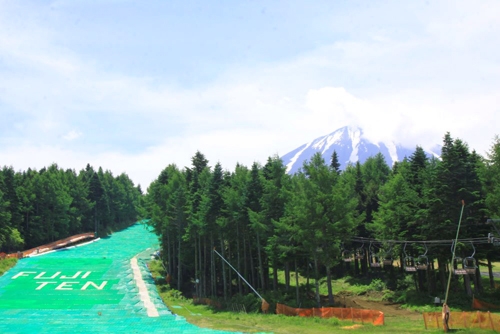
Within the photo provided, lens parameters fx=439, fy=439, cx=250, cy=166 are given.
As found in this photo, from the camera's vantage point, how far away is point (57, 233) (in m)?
86.7

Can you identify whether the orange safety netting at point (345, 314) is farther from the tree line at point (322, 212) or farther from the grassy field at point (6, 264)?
the grassy field at point (6, 264)

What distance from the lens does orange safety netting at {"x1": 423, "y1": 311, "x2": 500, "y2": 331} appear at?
82.6 feet

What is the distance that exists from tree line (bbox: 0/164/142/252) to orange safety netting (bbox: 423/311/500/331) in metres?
61.3

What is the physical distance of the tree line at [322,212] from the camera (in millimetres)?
38000

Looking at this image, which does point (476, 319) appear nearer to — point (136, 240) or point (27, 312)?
point (27, 312)

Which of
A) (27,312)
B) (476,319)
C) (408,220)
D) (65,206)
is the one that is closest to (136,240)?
(65,206)

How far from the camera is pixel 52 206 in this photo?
3450 inches

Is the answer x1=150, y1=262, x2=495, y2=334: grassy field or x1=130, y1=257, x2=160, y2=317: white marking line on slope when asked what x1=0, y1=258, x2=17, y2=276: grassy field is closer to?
x1=130, y1=257, x2=160, y2=317: white marking line on slope

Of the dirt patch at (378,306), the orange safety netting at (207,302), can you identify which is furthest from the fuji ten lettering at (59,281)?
the dirt patch at (378,306)

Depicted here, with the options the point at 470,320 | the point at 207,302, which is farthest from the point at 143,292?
the point at 470,320

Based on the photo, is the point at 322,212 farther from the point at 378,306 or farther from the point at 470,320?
the point at 470,320

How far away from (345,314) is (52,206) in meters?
72.3

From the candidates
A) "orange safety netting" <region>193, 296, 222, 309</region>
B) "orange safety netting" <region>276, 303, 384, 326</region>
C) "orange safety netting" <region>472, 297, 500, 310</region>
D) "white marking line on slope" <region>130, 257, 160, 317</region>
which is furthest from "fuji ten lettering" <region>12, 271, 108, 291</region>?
"orange safety netting" <region>472, 297, 500, 310</region>

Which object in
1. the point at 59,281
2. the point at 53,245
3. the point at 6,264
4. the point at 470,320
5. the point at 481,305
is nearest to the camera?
the point at 470,320
